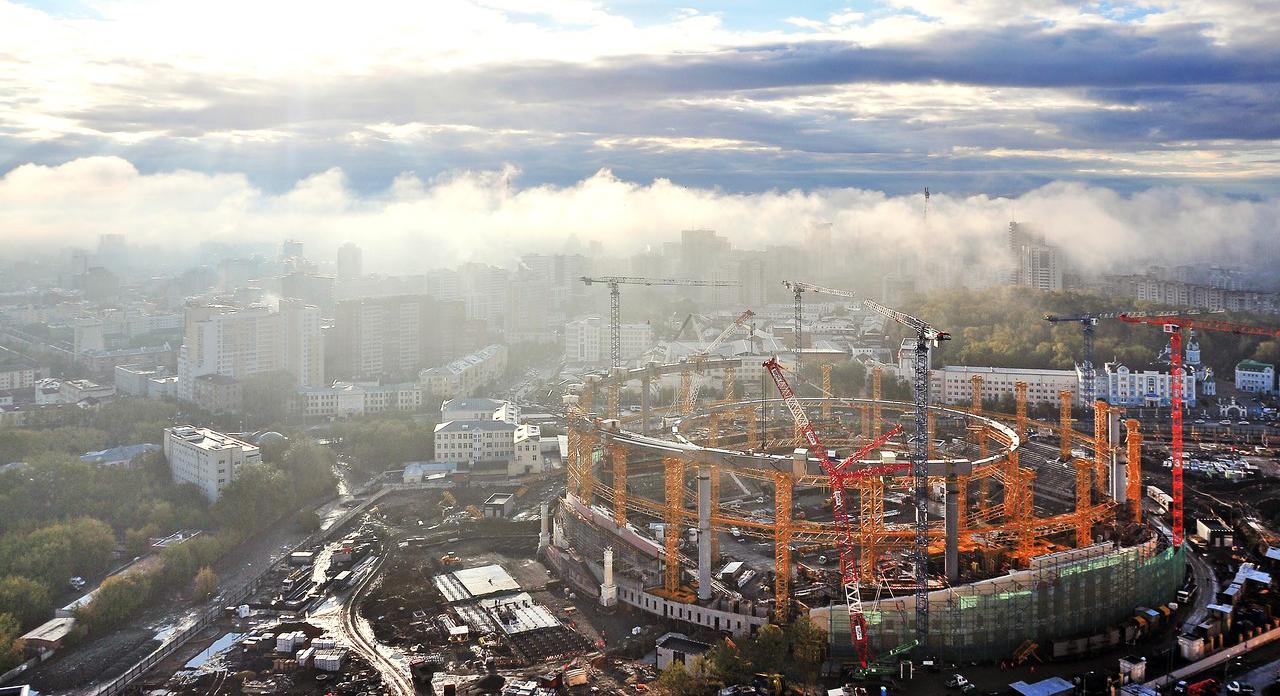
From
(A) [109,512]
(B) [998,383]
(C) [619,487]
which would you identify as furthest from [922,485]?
(B) [998,383]

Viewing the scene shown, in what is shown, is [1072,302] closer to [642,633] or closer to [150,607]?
[642,633]

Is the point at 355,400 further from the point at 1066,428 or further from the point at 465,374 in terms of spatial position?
the point at 1066,428

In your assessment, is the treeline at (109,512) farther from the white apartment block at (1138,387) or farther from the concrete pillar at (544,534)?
the white apartment block at (1138,387)

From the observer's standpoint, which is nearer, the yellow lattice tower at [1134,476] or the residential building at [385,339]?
the yellow lattice tower at [1134,476]

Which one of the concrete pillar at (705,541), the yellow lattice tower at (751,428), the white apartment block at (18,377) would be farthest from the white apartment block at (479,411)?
the white apartment block at (18,377)

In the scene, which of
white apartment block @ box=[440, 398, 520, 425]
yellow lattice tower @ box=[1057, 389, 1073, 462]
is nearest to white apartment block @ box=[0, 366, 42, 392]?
white apartment block @ box=[440, 398, 520, 425]

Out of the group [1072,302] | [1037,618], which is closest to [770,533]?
[1037,618]
